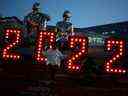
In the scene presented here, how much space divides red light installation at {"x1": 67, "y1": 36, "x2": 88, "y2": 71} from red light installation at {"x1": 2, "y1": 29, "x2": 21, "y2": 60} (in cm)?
198

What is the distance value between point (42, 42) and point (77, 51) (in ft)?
4.49

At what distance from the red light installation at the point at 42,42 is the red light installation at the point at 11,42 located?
75 centimetres

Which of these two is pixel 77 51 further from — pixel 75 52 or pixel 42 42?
pixel 42 42

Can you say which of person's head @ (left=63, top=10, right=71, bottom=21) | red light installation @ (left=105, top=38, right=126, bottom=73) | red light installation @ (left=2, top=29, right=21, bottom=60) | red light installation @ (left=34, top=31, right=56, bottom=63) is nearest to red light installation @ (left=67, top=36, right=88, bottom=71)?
→ red light installation @ (left=34, top=31, right=56, bottom=63)

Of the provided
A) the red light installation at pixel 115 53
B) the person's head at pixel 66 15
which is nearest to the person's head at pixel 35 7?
the person's head at pixel 66 15

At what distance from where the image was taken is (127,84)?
464 inches

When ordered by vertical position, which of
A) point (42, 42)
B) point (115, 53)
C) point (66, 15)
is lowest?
point (115, 53)

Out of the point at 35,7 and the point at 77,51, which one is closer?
the point at 77,51

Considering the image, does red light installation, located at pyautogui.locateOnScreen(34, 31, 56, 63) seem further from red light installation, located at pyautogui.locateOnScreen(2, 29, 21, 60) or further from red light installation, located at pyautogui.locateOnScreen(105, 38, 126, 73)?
red light installation, located at pyautogui.locateOnScreen(105, 38, 126, 73)

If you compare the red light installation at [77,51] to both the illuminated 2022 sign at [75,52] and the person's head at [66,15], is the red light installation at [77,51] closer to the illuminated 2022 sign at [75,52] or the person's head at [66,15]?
the illuminated 2022 sign at [75,52]

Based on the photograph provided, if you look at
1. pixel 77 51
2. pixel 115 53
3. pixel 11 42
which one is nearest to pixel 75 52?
pixel 77 51

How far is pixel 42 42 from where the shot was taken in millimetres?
10555

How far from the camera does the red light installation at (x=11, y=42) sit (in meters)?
10.6

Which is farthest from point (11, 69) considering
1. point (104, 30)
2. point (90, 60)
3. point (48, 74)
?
point (104, 30)
